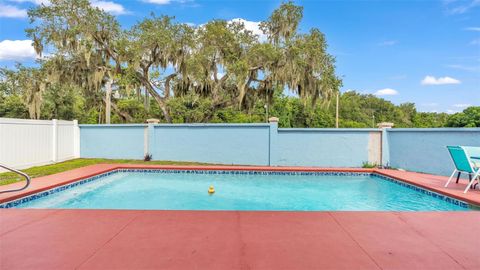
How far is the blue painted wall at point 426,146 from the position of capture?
673 cm

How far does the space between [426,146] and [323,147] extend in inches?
104

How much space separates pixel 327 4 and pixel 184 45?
5275mm

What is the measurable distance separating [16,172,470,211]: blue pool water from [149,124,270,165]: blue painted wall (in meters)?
1.28

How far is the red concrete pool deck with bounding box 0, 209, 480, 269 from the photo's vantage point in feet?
7.55

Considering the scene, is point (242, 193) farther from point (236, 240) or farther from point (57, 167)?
point (57, 167)

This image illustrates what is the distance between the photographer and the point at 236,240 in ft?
9.00

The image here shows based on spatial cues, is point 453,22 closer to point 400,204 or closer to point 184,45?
point 400,204

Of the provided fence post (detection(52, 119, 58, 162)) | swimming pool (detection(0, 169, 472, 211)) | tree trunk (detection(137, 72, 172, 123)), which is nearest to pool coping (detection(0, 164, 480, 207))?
swimming pool (detection(0, 169, 472, 211))

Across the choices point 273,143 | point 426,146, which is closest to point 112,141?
point 273,143

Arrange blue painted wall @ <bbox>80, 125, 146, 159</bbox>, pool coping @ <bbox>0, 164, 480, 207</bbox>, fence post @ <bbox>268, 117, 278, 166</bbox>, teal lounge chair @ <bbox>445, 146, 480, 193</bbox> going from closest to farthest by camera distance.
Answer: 1. pool coping @ <bbox>0, 164, 480, 207</bbox>
2. teal lounge chair @ <bbox>445, 146, 480, 193</bbox>
3. fence post @ <bbox>268, 117, 278, 166</bbox>
4. blue painted wall @ <bbox>80, 125, 146, 159</bbox>

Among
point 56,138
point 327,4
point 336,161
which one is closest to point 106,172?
point 56,138

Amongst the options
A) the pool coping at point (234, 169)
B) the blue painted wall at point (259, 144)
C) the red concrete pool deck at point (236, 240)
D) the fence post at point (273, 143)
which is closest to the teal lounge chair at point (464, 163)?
the pool coping at point (234, 169)

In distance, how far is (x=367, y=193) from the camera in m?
6.15

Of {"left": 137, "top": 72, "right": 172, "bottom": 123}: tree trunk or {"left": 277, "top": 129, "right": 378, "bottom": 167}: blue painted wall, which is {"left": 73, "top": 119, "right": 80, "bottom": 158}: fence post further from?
{"left": 277, "top": 129, "right": 378, "bottom": 167}: blue painted wall
